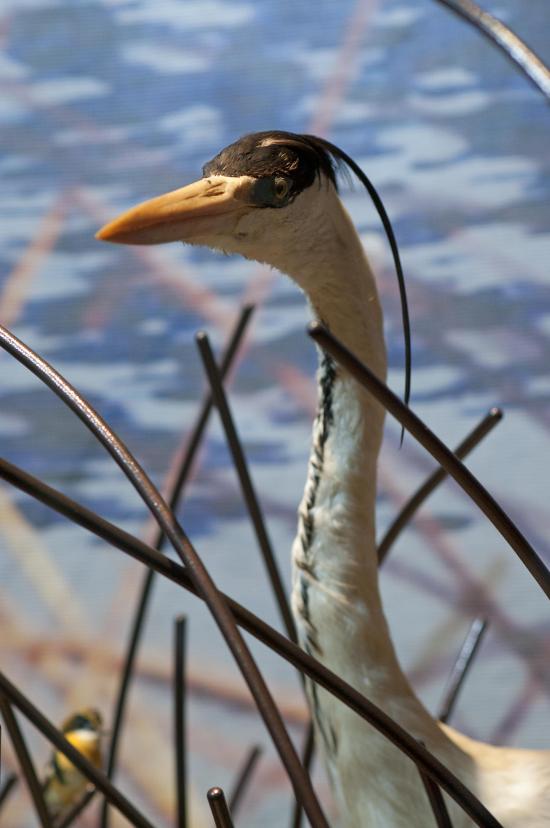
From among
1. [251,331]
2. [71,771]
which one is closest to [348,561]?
[71,771]

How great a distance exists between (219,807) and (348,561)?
17cm

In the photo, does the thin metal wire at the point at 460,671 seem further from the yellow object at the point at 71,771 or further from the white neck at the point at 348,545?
the yellow object at the point at 71,771

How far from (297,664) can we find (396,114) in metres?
0.89

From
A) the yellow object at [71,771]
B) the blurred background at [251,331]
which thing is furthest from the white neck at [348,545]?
the blurred background at [251,331]

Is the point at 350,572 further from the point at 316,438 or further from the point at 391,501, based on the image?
the point at 391,501

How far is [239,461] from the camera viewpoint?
21.4 inches

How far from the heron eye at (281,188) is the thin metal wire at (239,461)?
0.10 m

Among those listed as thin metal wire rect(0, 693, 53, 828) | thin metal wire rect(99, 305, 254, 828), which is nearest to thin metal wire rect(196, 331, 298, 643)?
thin metal wire rect(99, 305, 254, 828)

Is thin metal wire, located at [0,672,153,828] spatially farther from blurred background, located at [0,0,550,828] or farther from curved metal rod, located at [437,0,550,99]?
blurred background, located at [0,0,550,828]

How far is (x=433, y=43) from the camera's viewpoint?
3.56 feet

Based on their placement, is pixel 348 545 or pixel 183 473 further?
pixel 183 473

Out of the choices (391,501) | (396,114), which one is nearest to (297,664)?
(391,501)

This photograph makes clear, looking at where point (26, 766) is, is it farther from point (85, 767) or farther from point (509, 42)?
point (509, 42)

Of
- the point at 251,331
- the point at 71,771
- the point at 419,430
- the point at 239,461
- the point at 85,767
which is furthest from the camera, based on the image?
the point at 251,331
